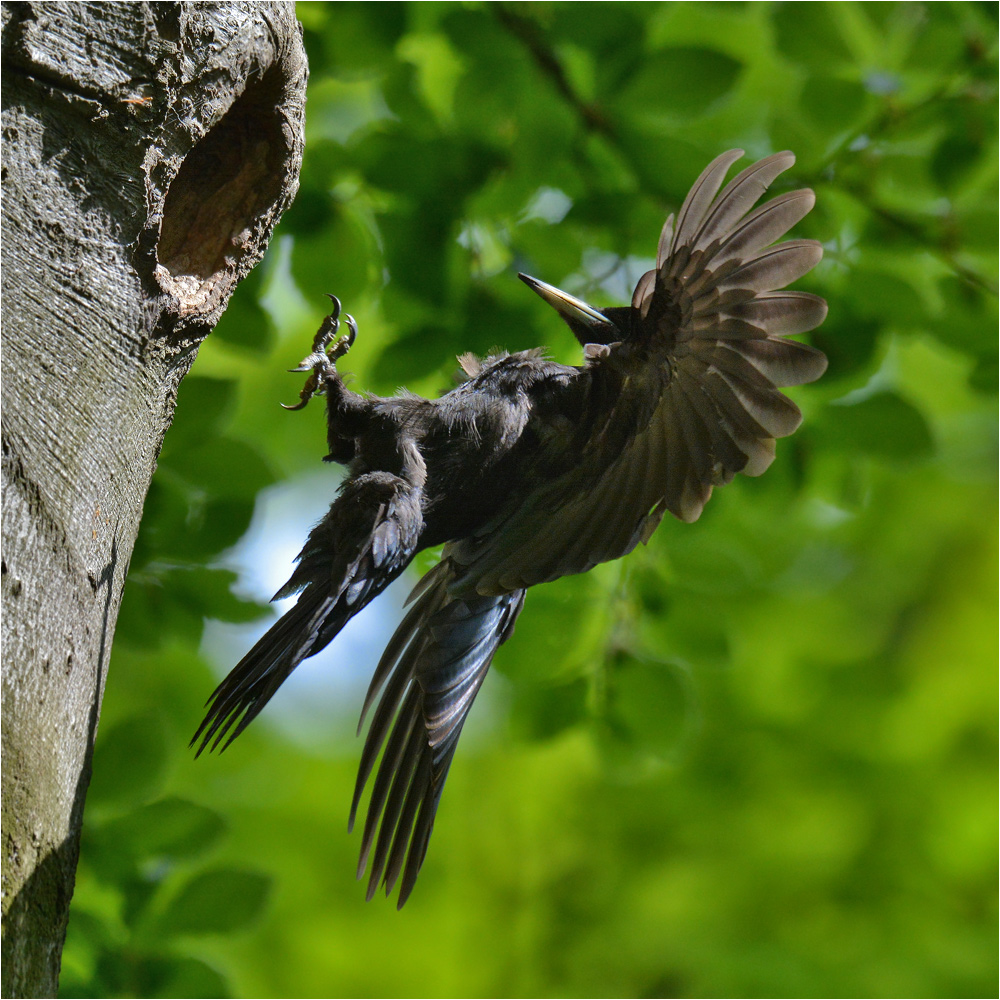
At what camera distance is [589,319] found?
6.34ft

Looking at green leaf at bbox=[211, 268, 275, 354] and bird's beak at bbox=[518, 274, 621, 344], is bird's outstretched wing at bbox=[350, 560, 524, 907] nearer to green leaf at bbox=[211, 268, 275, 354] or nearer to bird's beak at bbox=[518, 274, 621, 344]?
bird's beak at bbox=[518, 274, 621, 344]

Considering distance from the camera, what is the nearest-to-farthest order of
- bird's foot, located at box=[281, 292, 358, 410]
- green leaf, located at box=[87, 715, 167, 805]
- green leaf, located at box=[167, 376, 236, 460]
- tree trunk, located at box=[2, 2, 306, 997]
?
tree trunk, located at box=[2, 2, 306, 997]
bird's foot, located at box=[281, 292, 358, 410]
green leaf, located at box=[87, 715, 167, 805]
green leaf, located at box=[167, 376, 236, 460]

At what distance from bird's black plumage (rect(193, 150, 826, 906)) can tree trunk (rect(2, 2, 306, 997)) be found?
1.03 feet

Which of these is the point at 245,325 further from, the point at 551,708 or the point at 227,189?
the point at 551,708

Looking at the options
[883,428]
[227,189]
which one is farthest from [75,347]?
[883,428]

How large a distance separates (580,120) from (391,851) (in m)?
1.72

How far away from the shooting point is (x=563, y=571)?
164 cm

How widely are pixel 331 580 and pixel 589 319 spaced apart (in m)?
0.77

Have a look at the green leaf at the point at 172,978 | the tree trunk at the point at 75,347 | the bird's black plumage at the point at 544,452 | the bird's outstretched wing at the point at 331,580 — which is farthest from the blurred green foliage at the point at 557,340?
the tree trunk at the point at 75,347

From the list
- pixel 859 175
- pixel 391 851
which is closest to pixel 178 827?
pixel 391 851

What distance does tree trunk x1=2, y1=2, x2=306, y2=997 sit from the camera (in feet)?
3.51

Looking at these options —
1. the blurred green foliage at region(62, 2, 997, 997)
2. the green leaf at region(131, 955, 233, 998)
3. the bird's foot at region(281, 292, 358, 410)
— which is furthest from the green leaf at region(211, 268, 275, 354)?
the green leaf at region(131, 955, 233, 998)

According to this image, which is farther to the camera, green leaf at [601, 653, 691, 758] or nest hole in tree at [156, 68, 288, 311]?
green leaf at [601, 653, 691, 758]

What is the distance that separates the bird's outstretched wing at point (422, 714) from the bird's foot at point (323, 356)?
42cm
